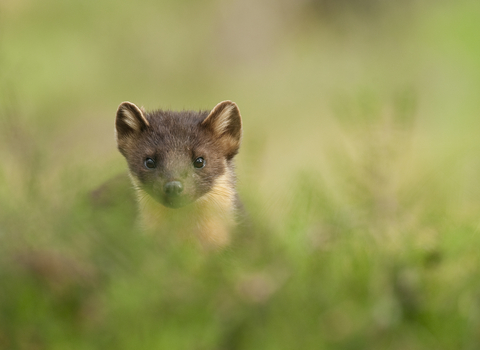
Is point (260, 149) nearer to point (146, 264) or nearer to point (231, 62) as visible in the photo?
point (146, 264)

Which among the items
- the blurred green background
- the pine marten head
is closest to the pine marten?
the pine marten head

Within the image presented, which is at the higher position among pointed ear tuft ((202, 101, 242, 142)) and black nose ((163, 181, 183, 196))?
pointed ear tuft ((202, 101, 242, 142))

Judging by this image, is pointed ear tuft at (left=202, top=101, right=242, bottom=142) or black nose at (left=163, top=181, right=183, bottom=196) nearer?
pointed ear tuft at (left=202, top=101, right=242, bottom=142)

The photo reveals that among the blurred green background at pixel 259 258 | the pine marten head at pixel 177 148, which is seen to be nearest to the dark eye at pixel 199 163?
the pine marten head at pixel 177 148

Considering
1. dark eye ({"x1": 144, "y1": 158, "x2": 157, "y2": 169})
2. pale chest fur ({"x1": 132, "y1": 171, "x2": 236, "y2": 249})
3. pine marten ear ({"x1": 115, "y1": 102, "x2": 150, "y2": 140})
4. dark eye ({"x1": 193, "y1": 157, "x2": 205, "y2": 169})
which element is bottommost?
pale chest fur ({"x1": 132, "y1": 171, "x2": 236, "y2": 249})

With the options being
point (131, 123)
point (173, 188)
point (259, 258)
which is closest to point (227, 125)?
point (173, 188)

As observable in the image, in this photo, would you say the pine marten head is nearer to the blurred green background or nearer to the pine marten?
the pine marten

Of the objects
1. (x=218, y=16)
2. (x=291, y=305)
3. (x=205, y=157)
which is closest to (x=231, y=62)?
(x=218, y=16)

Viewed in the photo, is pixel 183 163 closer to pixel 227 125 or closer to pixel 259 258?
pixel 227 125
